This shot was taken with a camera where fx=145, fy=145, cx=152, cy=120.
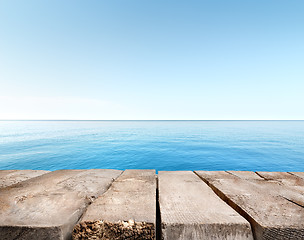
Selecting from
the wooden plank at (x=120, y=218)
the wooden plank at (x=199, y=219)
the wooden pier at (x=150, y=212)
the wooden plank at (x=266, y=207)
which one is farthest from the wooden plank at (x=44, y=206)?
the wooden plank at (x=266, y=207)

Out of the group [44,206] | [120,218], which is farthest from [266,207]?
[44,206]

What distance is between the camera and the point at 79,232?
2.88 ft

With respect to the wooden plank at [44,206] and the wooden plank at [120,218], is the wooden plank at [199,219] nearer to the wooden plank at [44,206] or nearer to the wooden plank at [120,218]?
the wooden plank at [120,218]

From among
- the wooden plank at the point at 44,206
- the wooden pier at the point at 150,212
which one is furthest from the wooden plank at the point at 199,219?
the wooden plank at the point at 44,206

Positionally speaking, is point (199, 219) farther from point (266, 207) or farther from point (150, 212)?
point (266, 207)

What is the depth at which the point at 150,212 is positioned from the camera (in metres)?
1.01

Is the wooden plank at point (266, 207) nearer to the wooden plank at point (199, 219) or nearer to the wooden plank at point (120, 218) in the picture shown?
the wooden plank at point (199, 219)

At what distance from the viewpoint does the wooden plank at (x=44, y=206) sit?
2.87 feet

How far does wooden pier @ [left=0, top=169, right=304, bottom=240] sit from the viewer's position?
879mm

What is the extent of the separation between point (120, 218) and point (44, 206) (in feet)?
2.12

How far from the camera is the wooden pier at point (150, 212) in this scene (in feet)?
2.89

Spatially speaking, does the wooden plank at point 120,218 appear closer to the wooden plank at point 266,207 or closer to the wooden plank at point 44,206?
the wooden plank at point 44,206

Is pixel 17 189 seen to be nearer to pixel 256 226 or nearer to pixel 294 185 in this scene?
pixel 256 226

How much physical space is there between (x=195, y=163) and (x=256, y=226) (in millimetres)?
12237
